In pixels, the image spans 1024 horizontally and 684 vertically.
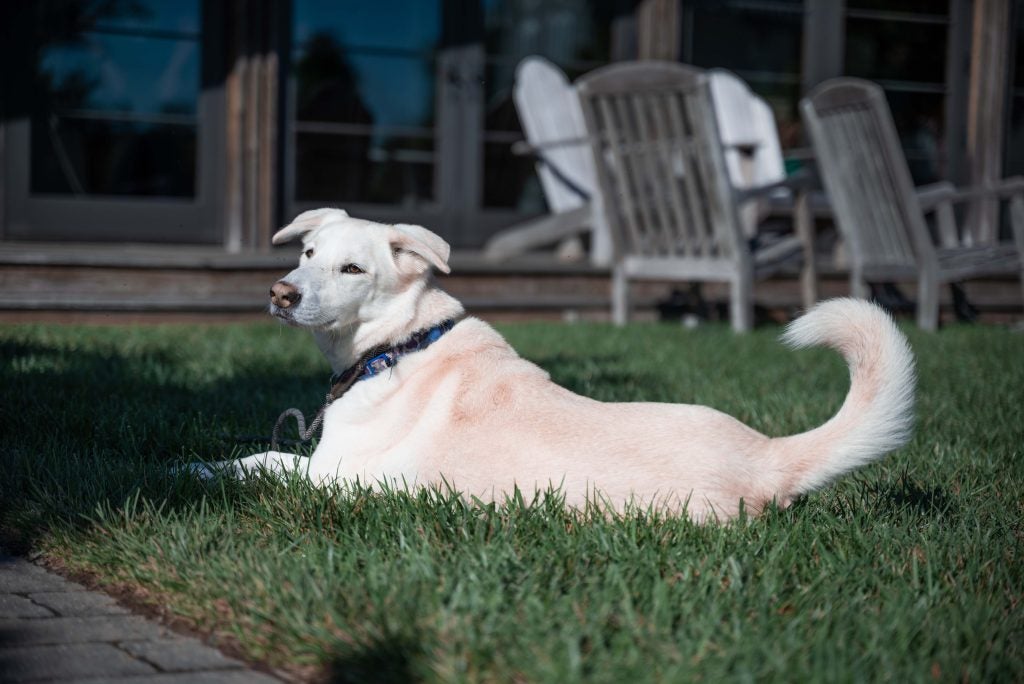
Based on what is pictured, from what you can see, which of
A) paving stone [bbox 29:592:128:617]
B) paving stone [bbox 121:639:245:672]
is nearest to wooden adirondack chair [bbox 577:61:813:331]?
paving stone [bbox 29:592:128:617]

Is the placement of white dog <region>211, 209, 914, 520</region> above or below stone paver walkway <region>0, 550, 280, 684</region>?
above

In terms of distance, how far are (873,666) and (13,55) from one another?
7710 millimetres

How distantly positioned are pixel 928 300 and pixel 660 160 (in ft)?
6.60

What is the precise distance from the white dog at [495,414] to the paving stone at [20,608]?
81 cm

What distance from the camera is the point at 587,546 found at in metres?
2.32

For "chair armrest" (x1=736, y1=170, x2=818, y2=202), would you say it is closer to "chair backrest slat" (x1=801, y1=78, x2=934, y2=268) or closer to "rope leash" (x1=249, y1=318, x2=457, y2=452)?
"chair backrest slat" (x1=801, y1=78, x2=934, y2=268)

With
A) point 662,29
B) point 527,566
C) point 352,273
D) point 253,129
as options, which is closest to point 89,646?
point 527,566

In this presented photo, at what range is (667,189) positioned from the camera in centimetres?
769

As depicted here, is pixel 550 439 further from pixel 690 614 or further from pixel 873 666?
pixel 873 666

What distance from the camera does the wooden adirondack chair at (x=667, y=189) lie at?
707 cm

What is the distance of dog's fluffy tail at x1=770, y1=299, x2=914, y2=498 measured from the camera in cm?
233

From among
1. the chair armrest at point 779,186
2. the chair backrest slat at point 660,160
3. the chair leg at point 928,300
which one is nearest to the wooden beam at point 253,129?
the chair backrest slat at point 660,160

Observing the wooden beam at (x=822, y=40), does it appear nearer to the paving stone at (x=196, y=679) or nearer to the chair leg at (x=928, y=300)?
the chair leg at (x=928, y=300)

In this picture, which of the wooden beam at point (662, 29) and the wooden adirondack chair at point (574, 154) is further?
the wooden beam at point (662, 29)
